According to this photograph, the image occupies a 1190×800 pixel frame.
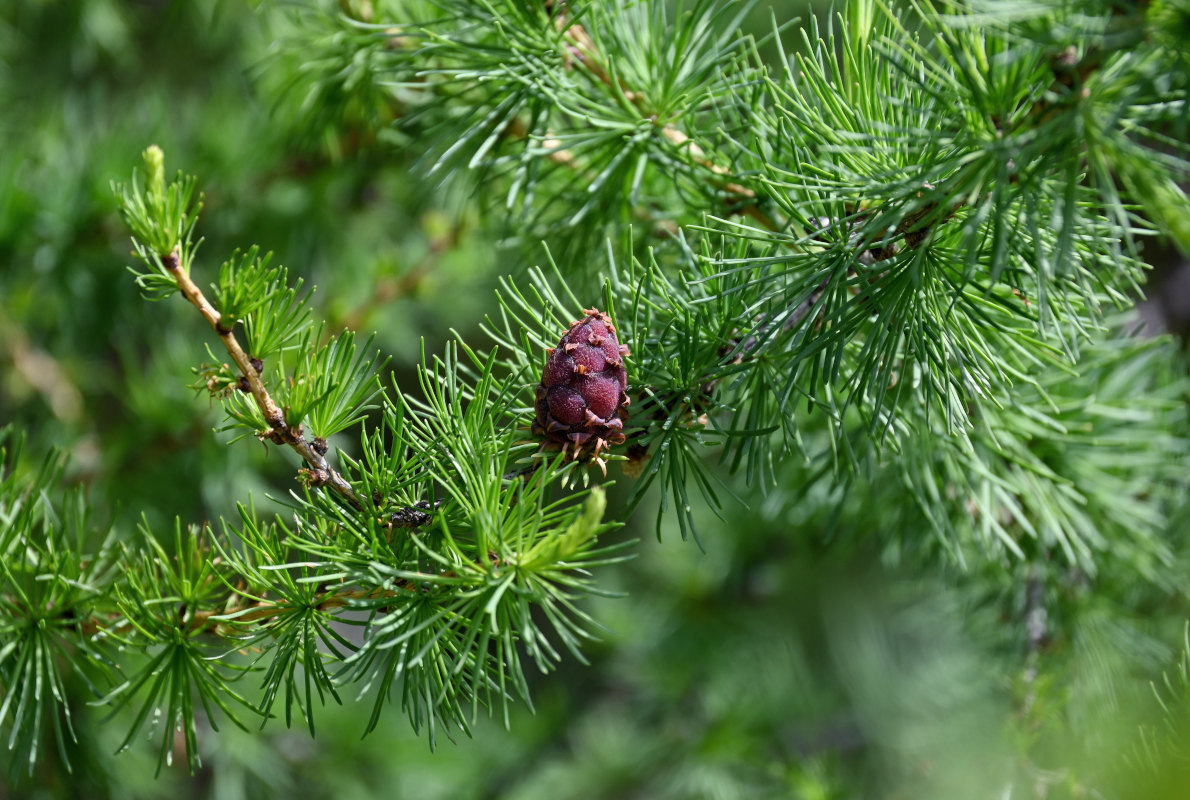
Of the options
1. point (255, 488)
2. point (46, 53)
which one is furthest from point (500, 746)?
point (46, 53)

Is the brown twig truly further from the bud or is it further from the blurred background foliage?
the blurred background foliage

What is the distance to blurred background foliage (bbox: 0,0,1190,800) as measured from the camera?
0.65m

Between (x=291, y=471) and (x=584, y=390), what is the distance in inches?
34.2

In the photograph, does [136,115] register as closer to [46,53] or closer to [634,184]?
[46,53]

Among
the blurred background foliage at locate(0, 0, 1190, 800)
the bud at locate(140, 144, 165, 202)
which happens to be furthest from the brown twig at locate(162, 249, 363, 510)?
the blurred background foliage at locate(0, 0, 1190, 800)

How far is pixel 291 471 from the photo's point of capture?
1.11 metres

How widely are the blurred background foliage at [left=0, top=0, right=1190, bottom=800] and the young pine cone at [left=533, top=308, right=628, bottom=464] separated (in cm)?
22

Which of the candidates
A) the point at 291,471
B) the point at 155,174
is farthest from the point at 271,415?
the point at 291,471

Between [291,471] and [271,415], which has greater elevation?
[271,415]

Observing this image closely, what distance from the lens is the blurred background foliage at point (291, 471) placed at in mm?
653

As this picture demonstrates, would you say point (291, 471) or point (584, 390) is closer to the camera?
point (584, 390)

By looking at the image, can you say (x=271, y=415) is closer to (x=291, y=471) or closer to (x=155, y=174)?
(x=155, y=174)

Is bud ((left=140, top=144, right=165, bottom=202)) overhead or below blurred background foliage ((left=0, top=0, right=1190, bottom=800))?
overhead

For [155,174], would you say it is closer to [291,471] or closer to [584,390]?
[584,390]
